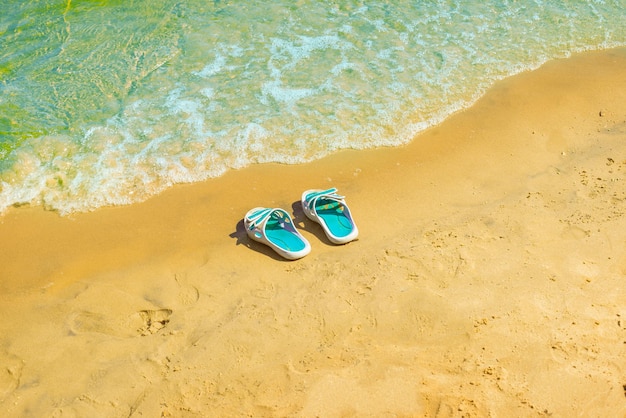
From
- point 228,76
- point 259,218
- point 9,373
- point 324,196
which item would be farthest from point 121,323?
point 228,76

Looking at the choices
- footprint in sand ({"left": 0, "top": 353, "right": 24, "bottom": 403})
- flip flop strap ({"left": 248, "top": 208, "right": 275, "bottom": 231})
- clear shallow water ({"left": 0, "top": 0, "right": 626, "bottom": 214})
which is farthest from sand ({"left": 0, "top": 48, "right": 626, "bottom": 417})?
clear shallow water ({"left": 0, "top": 0, "right": 626, "bottom": 214})

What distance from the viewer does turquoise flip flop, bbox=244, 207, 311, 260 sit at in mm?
4250

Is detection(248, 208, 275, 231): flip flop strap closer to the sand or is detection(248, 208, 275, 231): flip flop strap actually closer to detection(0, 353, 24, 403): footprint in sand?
the sand

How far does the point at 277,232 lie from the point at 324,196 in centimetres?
46

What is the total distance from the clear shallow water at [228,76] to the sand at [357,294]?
362 millimetres

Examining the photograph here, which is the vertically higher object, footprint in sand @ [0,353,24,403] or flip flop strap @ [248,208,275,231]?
flip flop strap @ [248,208,275,231]

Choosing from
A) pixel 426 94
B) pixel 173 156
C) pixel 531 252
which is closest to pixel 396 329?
pixel 531 252

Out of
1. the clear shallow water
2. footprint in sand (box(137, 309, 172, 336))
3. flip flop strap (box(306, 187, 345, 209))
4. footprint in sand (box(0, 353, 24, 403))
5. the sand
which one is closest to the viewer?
the sand

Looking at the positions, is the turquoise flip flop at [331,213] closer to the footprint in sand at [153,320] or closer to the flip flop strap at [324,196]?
the flip flop strap at [324,196]

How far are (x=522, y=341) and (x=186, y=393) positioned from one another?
2.02m

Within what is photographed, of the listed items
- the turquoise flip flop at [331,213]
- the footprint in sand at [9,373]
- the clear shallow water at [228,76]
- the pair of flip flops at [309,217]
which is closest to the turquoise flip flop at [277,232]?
the pair of flip flops at [309,217]

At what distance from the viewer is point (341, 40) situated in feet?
21.8

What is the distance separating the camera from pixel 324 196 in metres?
4.46

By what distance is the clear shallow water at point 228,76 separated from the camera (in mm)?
5148
